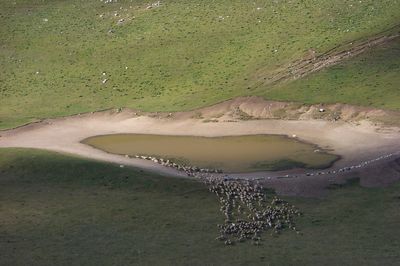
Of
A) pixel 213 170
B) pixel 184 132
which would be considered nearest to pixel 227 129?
pixel 184 132

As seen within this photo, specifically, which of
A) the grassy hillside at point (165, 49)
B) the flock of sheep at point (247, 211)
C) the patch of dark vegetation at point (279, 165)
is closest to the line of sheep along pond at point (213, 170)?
the patch of dark vegetation at point (279, 165)

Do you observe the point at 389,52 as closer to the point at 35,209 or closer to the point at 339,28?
the point at 339,28

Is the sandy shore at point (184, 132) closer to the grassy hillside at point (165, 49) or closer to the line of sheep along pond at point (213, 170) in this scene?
the line of sheep along pond at point (213, 170)

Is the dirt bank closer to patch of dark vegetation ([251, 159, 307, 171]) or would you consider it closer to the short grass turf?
patch of dark vegetation ([251, 159, 307, 171])

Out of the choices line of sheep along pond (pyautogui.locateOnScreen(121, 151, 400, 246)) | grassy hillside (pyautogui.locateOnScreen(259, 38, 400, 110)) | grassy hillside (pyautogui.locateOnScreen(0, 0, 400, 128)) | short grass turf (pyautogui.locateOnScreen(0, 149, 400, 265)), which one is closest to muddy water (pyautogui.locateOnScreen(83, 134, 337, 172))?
line of sheep along pond (pyautogui.locateOnScreen(121, 151, 400, 246))

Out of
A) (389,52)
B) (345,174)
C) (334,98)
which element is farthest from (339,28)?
(345,174)

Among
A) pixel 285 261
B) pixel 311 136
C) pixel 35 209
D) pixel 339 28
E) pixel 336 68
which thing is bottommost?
pixel 285 261
